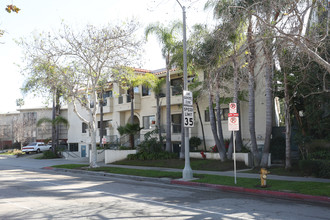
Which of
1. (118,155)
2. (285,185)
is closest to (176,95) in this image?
(118,155)

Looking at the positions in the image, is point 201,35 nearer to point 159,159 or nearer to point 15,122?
point 159,159

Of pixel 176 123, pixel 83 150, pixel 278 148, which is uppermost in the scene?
pixel 176 123

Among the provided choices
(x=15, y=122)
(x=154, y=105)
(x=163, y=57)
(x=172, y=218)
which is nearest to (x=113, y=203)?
(x=172, y=218)

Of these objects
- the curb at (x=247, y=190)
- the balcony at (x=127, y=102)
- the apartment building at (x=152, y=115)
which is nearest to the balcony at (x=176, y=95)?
the apartment building at (x=152, y=115)

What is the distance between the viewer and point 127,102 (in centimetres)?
3278

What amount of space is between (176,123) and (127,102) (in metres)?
6.68

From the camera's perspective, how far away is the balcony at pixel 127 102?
3197 cm

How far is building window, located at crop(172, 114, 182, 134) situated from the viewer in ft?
91.3

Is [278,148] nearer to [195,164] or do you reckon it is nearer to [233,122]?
[195,164]

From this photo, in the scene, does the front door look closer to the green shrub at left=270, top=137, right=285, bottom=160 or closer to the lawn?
the lawn

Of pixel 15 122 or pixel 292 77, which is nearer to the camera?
pixel 292 77

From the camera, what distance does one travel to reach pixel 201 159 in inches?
877

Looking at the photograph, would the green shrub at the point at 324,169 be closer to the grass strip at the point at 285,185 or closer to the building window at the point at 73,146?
the grass strip at the point at 285,185

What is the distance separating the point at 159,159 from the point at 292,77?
11.5m
